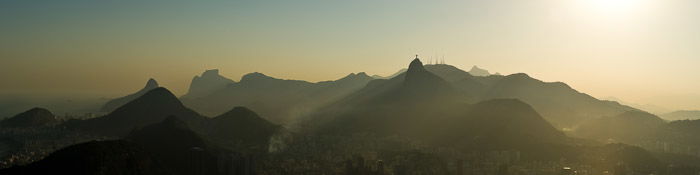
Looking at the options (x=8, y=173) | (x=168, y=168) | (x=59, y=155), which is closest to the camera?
(x=8, y=173)

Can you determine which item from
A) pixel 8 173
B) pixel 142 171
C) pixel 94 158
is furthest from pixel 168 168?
pixel 8 173

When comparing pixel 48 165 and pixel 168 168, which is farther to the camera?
pixel 168 168

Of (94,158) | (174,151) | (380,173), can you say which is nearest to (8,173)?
(94,158)

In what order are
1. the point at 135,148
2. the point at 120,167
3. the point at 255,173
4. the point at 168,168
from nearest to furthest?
1. the point at 120,167
2. the point at 135,148
3. the point at 168,168
4. the point at 255,173

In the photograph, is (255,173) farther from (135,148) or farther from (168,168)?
(135,148)

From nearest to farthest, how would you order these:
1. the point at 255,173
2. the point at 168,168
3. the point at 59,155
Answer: the point at 59,155 → the point at 168,168 → the point at 255,173

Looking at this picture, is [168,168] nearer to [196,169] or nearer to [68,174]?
[196,169]
